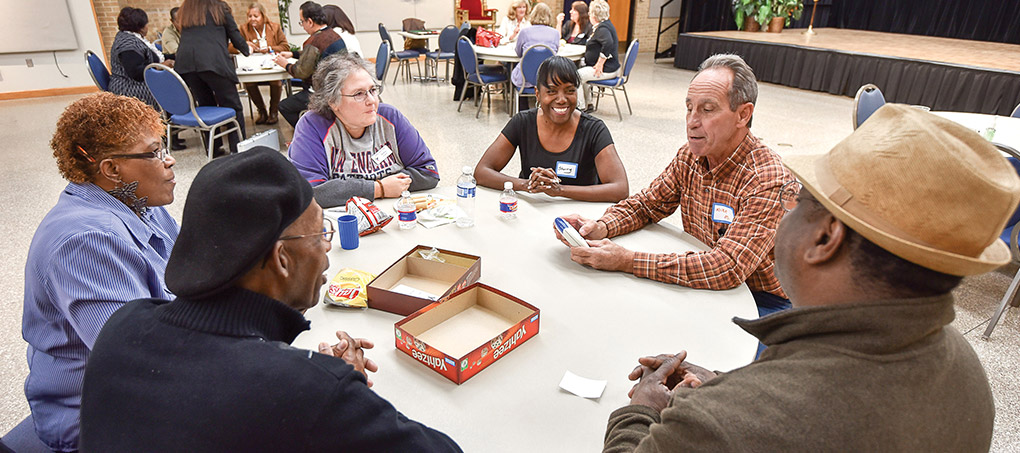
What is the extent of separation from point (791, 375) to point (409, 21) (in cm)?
1011

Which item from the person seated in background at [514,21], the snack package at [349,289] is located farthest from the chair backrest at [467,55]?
the snack package at [349,289]

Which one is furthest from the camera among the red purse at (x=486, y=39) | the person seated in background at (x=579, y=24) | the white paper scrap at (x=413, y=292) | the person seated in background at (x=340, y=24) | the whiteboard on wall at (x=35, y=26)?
the person seated in background at (x=579, y=24)

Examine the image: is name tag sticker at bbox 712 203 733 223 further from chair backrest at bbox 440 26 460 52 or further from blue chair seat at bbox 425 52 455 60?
chair backrest at bbox 440 26 460 52

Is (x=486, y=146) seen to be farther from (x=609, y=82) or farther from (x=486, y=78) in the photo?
(x=609, y=82)

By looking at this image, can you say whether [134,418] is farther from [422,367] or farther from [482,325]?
[482,325]

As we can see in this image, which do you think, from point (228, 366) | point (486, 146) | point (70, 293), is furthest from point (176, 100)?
point (228, 366)

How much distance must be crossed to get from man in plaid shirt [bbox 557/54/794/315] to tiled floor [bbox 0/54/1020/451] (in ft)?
4.65

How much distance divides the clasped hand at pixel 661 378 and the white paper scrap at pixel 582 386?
68 millimetres

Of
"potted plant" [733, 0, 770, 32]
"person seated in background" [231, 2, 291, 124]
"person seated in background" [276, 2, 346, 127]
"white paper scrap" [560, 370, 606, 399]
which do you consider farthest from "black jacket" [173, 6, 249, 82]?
"potted plant" [733, 0, 770, 32]

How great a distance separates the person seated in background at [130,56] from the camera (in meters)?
4.93

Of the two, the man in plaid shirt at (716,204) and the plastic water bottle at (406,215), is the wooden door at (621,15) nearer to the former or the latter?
the man in plaid shirt at (716,204)

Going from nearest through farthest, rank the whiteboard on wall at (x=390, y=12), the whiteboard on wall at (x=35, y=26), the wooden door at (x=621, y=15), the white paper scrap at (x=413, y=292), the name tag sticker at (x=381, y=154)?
the white paper scrap at (x=413, y=292)
the name tag sticker at (x=381, y=154)
the whiteboard on wall at (x=35, y=26)
the whiteboard on wall at (x=390, y=12)
the wooden door at (x=621, y=15)

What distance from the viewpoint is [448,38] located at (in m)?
8.88

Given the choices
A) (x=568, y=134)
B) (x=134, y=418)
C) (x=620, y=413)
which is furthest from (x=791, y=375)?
(x=568, y=134)
